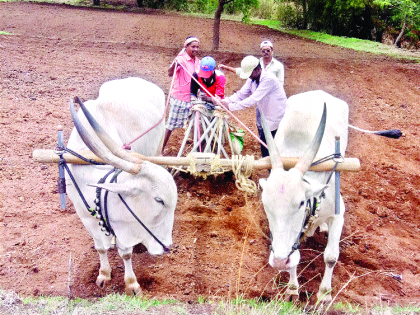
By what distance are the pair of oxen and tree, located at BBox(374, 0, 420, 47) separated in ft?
40.2

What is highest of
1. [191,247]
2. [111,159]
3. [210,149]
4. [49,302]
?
[111,159]

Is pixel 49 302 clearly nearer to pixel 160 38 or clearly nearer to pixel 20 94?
pixel 20 94

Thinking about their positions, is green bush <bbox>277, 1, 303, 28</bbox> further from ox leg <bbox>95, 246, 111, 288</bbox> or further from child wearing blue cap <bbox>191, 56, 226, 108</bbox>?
ox leg <bbox>95, 246, 111, 288</bbox>

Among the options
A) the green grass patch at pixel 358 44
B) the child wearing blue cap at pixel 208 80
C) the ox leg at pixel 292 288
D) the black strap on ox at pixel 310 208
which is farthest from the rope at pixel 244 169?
the green grass patch at pixel 358 44

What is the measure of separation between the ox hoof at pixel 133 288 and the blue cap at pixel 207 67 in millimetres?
2580

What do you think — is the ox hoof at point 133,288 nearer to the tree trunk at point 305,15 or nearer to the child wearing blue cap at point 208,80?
the child wearing blue cap at point 208,80

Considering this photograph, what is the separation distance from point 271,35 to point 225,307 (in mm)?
16654

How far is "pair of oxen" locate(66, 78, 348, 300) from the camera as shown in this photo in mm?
2848

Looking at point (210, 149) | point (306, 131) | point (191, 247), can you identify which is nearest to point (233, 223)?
point (191, 247)

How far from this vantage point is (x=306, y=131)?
3.77 meters

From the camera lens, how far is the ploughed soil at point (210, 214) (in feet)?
12.6

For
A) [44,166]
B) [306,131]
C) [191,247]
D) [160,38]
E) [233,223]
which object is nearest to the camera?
[306,131]

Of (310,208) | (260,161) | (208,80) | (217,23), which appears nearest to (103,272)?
(260,161)

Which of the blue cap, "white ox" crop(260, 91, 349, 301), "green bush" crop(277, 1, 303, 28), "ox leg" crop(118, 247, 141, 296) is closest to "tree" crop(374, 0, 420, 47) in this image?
"green bush" crop(277, 1, 303, 28)
